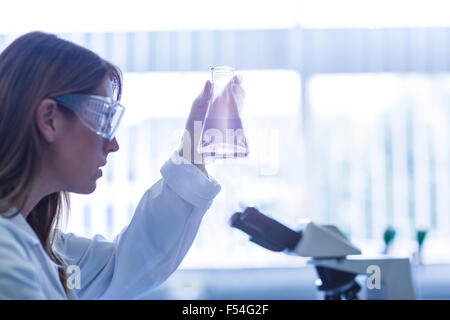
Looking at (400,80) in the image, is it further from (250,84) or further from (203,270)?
(203,270)

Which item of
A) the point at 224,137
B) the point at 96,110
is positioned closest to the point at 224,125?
the point at 224,137

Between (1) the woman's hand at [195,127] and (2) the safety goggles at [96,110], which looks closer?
(2) the safety goggles at [96,110]

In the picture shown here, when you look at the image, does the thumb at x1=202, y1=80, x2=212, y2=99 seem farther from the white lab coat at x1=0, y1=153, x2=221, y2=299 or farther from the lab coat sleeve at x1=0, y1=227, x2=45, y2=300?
the lab coat sleeve at x1=0, y1=227, x2=45, y2=300

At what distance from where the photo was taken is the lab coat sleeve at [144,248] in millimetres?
1167

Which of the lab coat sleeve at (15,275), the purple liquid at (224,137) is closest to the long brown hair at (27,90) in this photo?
the lab coat sleeve at (15,275)

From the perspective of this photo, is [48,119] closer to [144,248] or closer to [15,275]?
[15,275]

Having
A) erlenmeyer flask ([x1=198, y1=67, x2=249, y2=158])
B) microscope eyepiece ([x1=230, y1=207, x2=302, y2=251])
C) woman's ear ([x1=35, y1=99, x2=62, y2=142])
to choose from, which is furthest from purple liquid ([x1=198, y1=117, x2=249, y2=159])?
woman's ear ([x1=35, y1=99, x2=62, y2=142])

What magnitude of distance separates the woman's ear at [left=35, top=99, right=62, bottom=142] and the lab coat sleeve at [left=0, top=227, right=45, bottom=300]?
21 cm

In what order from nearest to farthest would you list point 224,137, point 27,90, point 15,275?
point 15,275 → point 27,90 → point 224,137

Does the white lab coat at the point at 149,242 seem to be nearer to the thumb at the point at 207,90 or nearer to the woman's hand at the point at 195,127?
the woman's hand at the point at 195,127

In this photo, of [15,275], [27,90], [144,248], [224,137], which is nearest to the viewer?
[15,275]

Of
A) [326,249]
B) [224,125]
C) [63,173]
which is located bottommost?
[326,249]

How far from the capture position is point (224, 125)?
3.52 ft

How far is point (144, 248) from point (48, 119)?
43 centimetres
